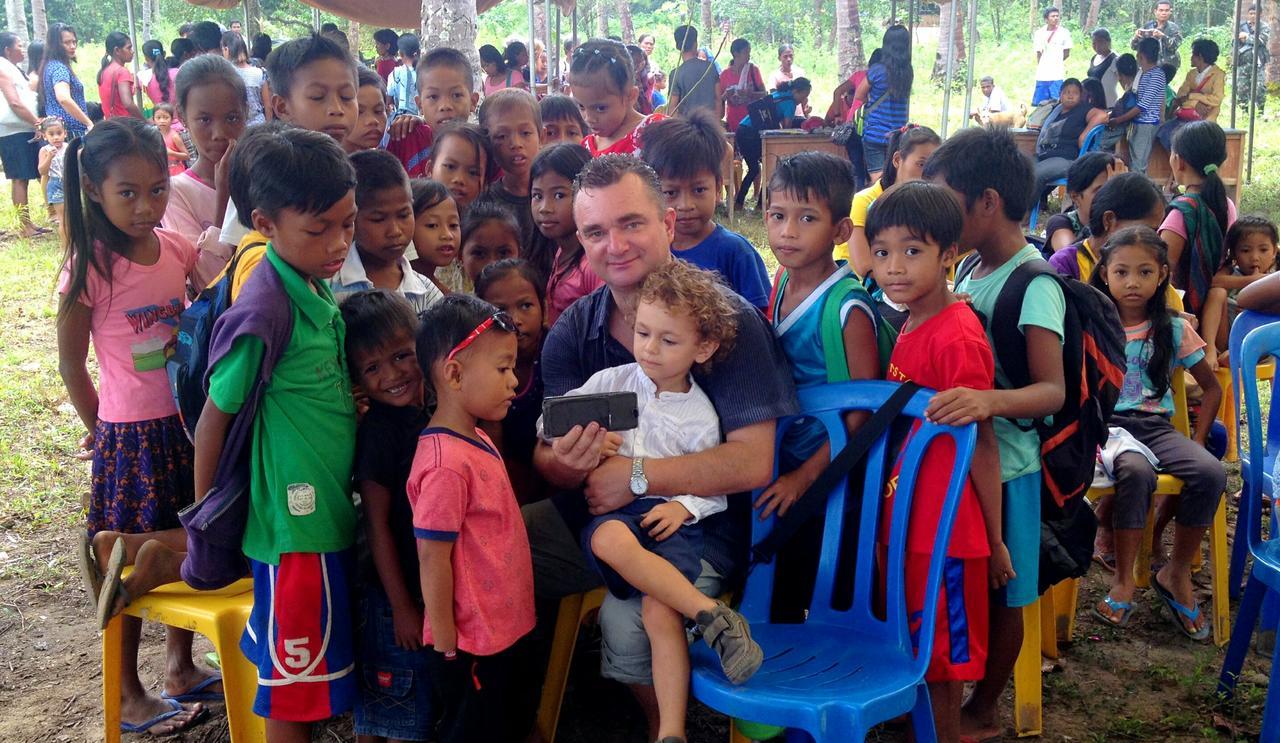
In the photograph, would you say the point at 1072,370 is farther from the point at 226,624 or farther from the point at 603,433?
the point at 226,624

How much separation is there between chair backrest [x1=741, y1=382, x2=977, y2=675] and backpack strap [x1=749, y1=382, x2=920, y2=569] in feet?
0.09

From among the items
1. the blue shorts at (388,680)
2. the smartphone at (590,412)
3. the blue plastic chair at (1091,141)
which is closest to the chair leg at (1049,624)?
the smartphone at (590,412)

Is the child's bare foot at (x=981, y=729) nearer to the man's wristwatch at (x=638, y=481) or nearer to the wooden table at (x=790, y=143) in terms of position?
the man's wristwatch at (x=638, y=481)

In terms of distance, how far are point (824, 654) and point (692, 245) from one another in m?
1.31

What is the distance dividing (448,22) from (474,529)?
19.1 ft

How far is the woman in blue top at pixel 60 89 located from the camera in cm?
991

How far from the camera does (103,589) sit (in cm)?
246

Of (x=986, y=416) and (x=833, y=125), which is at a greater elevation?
(x=833, y=125)

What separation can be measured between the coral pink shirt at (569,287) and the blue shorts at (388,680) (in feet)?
3.51

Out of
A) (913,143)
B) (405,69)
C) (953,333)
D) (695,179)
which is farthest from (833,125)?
(953,333)

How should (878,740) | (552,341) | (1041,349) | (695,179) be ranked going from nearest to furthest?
(1041,349), (552,341), (878,740), (695,179)

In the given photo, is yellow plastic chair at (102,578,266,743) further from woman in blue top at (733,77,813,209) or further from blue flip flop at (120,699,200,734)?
woman in blue top at (733,77,813,209)

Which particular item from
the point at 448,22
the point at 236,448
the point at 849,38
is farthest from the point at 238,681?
the point at 849,38

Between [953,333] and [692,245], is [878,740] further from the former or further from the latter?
[692,245]
